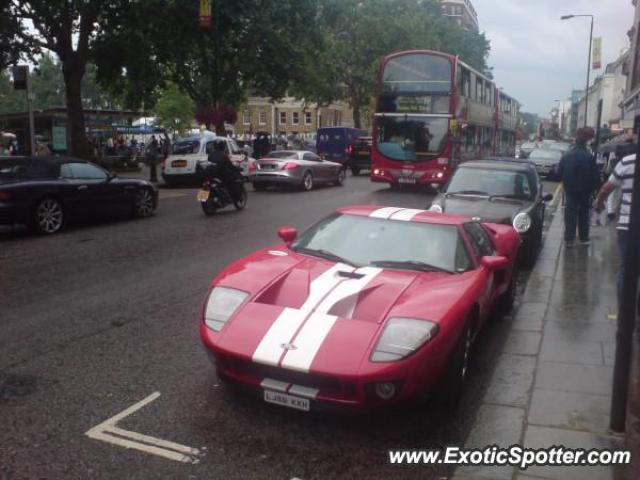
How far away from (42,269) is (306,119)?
80.9 m

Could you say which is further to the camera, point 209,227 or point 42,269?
point 209,227

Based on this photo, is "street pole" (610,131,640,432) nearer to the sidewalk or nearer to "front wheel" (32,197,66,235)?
the sidewalk

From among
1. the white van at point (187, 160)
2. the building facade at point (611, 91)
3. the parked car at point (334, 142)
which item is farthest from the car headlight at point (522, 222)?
the building facade at point (611, 91)

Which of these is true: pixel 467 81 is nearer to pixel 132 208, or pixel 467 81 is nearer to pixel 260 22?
pixel 260 22

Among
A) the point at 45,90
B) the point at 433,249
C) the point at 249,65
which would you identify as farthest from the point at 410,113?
the point at 45,90

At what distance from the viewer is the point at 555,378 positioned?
496 cm

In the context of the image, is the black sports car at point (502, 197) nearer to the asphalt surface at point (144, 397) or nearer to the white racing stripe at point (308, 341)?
the asphalt surface at point (144, 397)

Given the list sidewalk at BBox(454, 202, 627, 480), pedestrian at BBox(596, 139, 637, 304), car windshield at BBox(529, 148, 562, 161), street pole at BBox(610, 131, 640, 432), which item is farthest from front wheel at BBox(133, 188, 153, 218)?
car windshield at BBox(529, 148, 562, 161)

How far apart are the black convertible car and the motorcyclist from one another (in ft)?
7.39

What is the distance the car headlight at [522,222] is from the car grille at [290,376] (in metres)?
6.03

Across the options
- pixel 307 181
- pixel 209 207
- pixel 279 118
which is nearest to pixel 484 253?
pixel 209 207

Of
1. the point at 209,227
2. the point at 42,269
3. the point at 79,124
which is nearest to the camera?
the point at 42,269

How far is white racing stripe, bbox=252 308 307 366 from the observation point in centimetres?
389

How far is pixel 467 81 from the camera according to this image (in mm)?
20078
